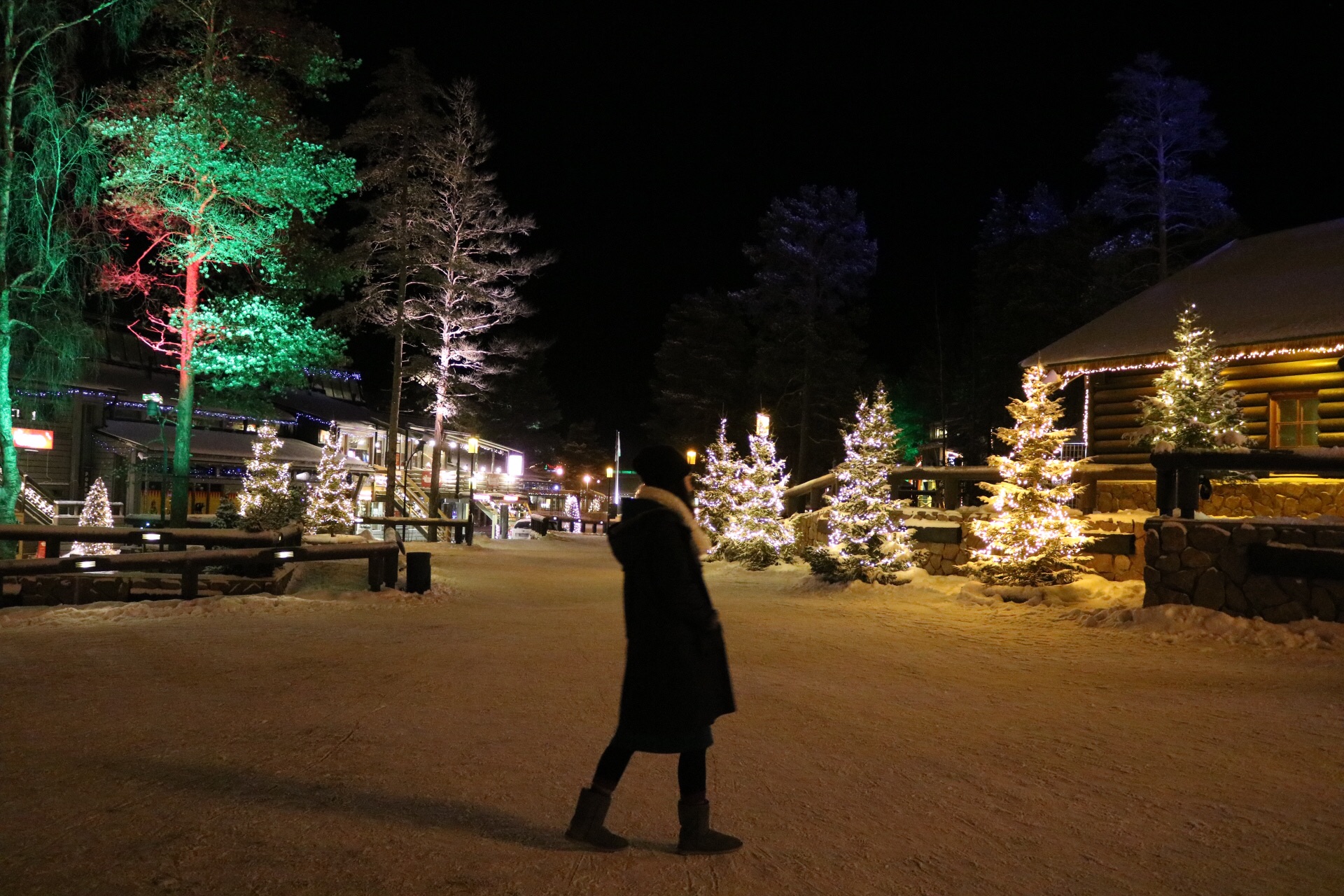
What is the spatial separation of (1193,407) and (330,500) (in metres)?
20.4

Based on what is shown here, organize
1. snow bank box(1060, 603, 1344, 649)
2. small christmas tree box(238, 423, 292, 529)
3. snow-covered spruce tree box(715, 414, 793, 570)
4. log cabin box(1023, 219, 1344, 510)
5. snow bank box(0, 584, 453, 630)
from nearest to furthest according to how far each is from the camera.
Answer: snow bank box(1060, 603, 1344, 649) < snow bank box(0, 584, 453, 630) < log cabin box(1023, 219, 1344, 510) < small christmas tree box(238, 423, 292, 529) < snow-covered spruce tree box(715, 414, 793, 570)

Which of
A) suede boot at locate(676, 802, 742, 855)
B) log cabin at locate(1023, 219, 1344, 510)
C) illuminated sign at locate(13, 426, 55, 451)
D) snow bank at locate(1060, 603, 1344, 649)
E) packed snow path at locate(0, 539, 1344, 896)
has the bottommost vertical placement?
packed snow path at locate(0, 539, 1344, 896)

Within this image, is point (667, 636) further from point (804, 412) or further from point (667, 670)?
point (804, 412)

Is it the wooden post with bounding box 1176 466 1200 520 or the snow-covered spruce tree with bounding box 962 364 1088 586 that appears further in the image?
the snow-covered spruce tree with bounding box 962 364 1088 586

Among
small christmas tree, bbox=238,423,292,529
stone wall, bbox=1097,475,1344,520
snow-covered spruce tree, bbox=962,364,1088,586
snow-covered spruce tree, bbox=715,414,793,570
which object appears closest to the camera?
snow-covered spruce tree, bbox=962,364,1088,586

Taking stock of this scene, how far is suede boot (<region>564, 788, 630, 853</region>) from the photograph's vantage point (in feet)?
12.6

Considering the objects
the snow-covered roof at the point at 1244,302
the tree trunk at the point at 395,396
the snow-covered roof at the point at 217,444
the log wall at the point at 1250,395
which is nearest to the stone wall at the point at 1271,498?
the log wall at the point at 1250,395

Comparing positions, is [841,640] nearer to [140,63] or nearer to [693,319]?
[140,63]

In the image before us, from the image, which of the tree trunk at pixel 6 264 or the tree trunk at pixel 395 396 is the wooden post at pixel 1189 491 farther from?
the tree trunk at pixel 395 396

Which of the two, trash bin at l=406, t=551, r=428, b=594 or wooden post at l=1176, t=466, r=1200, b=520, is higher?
wooden post at l=1176, t=466, r=1200, b=520

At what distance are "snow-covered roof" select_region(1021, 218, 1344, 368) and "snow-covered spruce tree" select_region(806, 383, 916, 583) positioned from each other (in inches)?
223

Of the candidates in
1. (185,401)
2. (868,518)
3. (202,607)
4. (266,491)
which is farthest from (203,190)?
(868,518)

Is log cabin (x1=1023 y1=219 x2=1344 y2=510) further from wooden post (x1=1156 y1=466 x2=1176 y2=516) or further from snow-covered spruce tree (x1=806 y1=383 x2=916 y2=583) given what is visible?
snow-covered spruce tree (x1=806 y1=383 x2=916 y2=583)

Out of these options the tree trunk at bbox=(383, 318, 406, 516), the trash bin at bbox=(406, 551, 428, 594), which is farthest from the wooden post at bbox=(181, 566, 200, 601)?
the tree trunk at bbox=(383, 318, 406, 516)
